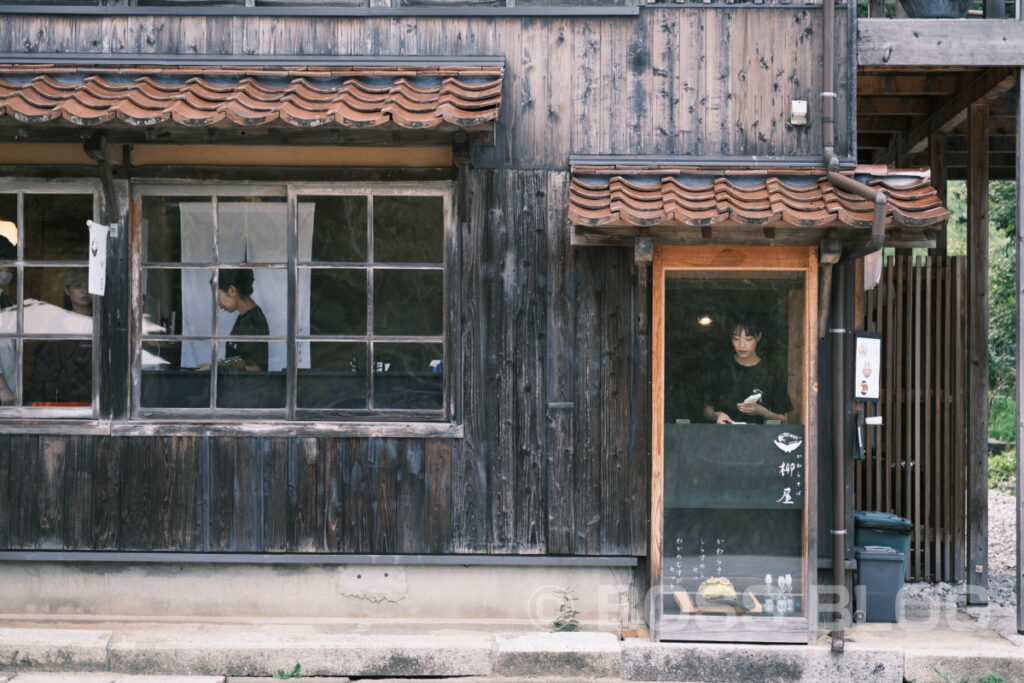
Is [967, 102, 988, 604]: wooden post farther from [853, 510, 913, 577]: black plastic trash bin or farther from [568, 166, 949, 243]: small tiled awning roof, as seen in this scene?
[568, 166, 949, 243]: small tiled awning roof

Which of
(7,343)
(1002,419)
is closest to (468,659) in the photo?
(7,343)

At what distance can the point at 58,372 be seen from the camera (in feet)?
24.3

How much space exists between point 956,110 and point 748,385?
369cm

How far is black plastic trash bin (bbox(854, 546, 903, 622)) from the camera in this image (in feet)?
24.2

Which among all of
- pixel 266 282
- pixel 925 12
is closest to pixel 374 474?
pixel 266 282

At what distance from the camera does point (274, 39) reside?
735 centimetres

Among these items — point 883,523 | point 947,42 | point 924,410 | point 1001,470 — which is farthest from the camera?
point 1001,470

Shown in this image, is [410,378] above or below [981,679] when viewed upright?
above

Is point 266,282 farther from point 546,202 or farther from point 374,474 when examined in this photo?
point 546,202

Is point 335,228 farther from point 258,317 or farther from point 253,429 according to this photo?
point 253,429

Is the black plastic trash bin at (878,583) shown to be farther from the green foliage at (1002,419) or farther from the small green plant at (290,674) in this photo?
the green foliage at (1002,419)

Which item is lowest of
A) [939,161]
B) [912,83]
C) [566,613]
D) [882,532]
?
[566,613]

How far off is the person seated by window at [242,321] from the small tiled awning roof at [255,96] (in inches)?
53.5

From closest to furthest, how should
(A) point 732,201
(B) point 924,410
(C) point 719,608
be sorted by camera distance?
(A) point 732,201, (C) point 719,608, (B) point 924,410
